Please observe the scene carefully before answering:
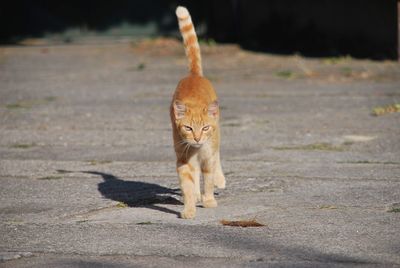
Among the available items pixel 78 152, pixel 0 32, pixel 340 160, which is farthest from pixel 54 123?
pixel 0 32

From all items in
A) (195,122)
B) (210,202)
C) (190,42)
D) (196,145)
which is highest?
(190,42)

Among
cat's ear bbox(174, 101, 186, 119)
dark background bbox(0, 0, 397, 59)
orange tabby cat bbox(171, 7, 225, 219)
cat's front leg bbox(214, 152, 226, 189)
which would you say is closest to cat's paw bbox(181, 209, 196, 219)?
orange tabby cat bbox(171, 7, 225, 219)

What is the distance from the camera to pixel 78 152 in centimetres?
1005

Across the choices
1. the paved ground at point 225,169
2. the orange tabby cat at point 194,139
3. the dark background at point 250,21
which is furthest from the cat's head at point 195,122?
the dark background at point 250,21

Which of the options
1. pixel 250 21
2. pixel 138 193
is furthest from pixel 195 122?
pixel 250 21

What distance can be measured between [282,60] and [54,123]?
841cm

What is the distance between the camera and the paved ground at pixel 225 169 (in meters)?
5.88

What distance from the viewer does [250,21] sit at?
24.4m

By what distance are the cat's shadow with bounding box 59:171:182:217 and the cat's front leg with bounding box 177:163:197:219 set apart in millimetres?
166

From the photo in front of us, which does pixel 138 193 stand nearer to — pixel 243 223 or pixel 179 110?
pixel 179 110

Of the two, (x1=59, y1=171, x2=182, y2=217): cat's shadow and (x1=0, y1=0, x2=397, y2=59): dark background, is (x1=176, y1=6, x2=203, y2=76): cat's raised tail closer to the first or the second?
(x1=59, y1=171, x2=182, y2=217): cat's shadow

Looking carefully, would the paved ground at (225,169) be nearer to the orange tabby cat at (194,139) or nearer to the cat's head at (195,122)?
the orange tabby cat at (194,139)

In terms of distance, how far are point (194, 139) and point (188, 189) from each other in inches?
14.5

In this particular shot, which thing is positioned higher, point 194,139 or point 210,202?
point 194,139
